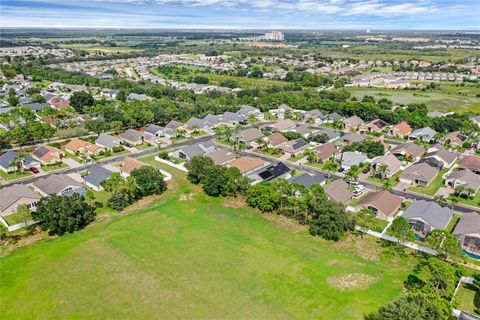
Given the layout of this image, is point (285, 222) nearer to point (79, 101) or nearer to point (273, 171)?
point (273, 171)

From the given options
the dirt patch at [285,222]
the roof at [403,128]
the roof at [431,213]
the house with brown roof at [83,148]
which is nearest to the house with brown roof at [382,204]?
the roof at [431,213]

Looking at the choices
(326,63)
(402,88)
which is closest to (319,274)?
(402,88)

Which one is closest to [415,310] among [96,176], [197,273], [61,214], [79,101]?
[197,273]

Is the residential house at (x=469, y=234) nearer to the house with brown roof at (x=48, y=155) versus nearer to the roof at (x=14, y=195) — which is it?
the roof at (x=14, y=195)

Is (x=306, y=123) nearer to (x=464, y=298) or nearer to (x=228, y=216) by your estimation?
(x=228, y=216)

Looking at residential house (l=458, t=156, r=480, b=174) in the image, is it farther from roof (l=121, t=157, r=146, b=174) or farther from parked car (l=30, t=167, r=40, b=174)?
parked car (l=30, t=167, r=40, b=174)
